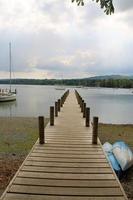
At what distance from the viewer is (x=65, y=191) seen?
5.21 meters

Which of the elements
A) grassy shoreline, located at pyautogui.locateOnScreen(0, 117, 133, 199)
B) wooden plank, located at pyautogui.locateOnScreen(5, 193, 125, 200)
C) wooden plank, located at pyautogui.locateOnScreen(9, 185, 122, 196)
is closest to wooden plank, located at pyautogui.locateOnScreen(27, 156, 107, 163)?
grassy shoreline, located at pyautogui.locateOnScreen(0, 117, 133, 199)

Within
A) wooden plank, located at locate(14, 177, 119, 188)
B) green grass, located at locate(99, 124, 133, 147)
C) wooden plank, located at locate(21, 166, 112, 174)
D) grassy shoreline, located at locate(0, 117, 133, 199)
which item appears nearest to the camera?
wooden plank, located at locate(14, 177, 119, 188)

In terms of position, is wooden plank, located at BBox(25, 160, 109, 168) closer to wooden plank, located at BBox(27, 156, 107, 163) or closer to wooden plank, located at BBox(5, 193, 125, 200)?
wooden plank, located at BBox(27, 156, 107, 163)

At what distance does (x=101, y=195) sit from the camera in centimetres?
502

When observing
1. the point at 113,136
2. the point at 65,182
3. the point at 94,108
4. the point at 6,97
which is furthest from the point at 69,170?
the point at 6,97

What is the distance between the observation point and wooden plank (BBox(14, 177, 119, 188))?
554 cm

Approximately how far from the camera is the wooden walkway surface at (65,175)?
504 cm

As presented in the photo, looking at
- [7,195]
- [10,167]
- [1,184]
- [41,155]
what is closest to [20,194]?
[7,195]

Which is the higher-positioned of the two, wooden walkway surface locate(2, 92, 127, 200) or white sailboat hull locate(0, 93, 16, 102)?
wooden walkway surface locate(2, 92, 127, 200)

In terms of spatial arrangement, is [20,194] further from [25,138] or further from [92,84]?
[92,84]

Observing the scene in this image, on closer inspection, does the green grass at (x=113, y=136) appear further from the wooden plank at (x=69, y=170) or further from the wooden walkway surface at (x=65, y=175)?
the wooden plank at (x=69, y=170)

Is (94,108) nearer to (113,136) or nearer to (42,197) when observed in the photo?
(113,136)

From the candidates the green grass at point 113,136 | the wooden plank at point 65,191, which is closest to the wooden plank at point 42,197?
the wooden plank at point 65,191

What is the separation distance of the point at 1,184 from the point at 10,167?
5.60 feet
